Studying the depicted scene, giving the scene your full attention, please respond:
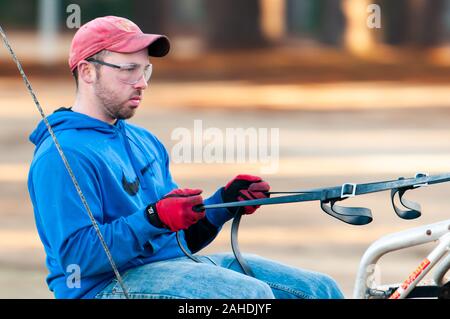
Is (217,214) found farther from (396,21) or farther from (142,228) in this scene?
(396,21)

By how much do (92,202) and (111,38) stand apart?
455mm

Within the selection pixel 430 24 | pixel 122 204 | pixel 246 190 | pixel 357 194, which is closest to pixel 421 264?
pixel 357 194

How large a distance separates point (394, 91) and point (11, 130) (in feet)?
25.4

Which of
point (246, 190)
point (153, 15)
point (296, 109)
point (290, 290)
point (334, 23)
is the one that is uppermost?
point (246, 190)

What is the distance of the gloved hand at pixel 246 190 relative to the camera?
3.60 meters

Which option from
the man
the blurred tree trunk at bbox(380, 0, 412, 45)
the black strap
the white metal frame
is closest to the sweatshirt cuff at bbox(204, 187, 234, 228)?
the man

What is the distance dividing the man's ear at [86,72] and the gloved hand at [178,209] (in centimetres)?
50

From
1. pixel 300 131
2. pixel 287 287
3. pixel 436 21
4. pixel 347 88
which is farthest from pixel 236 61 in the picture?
pixel 287 287

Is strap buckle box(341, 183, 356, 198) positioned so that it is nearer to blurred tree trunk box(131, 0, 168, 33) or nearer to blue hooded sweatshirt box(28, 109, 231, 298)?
blue hooded sweatshirt box(28, 109, 231, 298)

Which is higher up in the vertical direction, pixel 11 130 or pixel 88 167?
pixel 88 167

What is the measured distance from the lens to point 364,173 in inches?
485

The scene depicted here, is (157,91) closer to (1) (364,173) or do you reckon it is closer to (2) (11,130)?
(2) (11,130)

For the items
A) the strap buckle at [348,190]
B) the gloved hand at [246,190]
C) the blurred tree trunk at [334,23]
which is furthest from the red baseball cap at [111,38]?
the blurred tree trunk at [334,23]

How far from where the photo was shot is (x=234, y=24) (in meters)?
30.9
